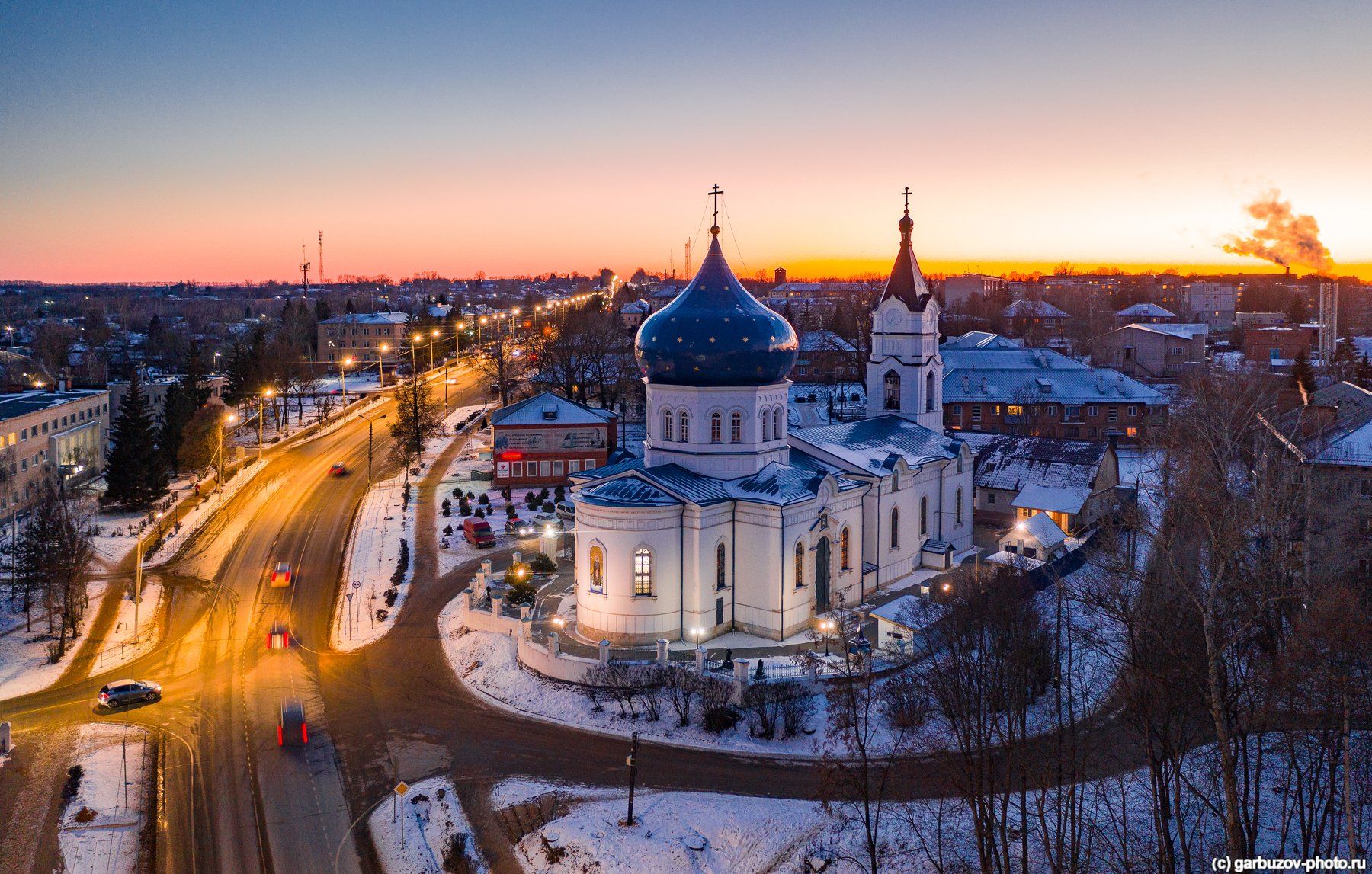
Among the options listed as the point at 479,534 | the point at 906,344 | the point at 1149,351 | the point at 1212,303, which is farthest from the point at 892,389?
the point at 1212,303

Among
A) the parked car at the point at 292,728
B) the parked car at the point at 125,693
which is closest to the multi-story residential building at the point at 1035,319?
the parked car at the point at 292,728

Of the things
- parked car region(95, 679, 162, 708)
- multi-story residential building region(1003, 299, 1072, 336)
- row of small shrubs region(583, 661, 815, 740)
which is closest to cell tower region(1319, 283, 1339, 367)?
multi-story residential building region(1003, 299, 1072, 336)

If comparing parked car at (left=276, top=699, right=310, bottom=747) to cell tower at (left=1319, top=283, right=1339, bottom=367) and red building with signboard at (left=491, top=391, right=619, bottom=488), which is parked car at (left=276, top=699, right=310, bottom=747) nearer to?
red building with signboard at (left=491, top=391, right=619, bottom=488)

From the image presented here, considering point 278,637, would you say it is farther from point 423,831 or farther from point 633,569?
point 423,831

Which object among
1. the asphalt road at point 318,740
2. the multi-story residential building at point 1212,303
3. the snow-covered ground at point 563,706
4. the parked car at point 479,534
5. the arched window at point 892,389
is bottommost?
the asphalt road at point 318,740

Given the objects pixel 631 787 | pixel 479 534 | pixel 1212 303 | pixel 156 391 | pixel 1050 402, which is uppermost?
pixel 1212 303

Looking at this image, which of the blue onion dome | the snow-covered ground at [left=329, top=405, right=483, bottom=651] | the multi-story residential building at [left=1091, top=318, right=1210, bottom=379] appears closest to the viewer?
the blue onion dome

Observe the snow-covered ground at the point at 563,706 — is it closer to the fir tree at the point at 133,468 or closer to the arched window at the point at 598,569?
the arched window at the point at 598,569
